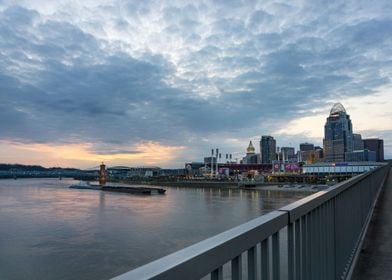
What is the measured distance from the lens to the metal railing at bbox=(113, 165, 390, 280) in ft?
4.64

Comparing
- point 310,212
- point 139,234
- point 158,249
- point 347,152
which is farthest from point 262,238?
point 347,152

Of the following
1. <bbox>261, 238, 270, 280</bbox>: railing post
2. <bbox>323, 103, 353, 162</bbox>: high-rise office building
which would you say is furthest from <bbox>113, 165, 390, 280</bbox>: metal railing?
<bbox>323, 103, 353, 162</bbox>: high-rise office building

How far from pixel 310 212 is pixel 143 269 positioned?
226 cm

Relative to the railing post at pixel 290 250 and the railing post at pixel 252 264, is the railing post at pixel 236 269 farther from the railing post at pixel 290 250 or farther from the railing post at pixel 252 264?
the railing post at pixel 290 250

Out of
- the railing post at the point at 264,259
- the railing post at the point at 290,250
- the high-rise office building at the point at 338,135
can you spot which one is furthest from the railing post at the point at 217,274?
the high-rise office building at the point at 338,135

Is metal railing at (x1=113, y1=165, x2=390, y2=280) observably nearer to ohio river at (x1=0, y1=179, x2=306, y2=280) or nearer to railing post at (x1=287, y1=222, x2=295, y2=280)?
railing post at (x1=287, y1=222, x2=295, y2=280)

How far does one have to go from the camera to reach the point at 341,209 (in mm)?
4855

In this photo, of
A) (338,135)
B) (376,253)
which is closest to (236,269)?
(376,253)

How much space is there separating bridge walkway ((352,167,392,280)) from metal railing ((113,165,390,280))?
0.16m

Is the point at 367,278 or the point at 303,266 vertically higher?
the point at 303,266

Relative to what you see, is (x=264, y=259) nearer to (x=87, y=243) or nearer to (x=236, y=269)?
(x=236, y=269)

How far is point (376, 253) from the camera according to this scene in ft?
18.9

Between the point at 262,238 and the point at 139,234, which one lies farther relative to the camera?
the point at 139,234

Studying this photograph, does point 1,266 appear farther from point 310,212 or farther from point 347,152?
point 347,152
